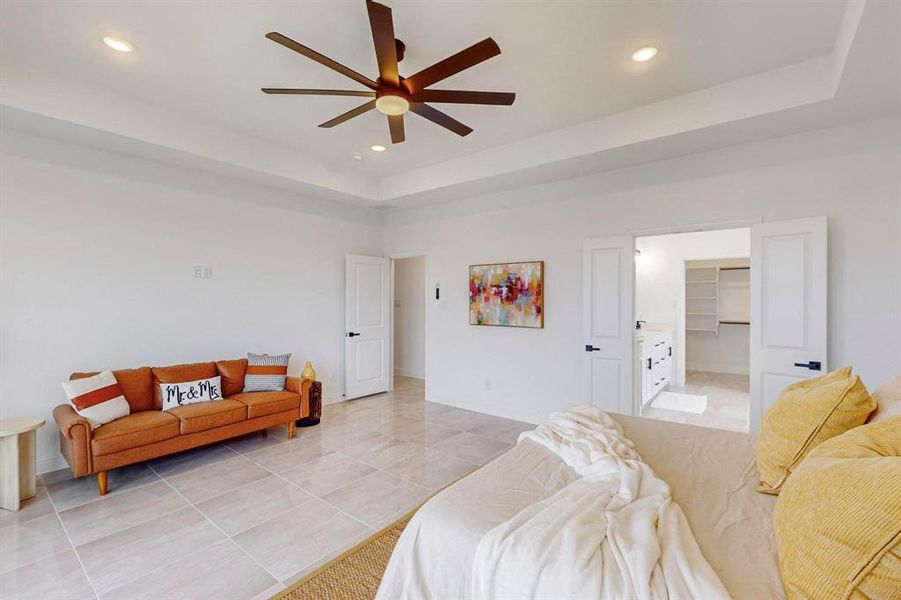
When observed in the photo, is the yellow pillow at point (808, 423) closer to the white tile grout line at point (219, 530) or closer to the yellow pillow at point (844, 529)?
the yellow pillow at point (844, 529)

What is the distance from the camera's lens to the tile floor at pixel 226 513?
208 centimetres

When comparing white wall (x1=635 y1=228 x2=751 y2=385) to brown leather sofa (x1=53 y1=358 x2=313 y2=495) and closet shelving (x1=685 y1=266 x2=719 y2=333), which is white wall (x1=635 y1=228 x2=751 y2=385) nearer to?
closet shelving (x1=685 y1=266 x2=719 y2=333)

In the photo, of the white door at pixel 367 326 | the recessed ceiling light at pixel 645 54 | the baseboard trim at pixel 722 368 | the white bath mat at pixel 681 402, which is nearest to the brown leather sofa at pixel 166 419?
the white door at pixel 367 326

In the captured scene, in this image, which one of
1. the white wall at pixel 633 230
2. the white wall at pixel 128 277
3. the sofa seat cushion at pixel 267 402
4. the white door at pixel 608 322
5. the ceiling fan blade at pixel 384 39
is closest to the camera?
the ceiling fan blade at pixel 384 39

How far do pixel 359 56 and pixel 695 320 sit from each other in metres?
7.75

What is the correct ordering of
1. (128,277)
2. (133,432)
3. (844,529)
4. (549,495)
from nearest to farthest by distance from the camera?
(844,529) → (549,495) → (133,432) → (128,277)

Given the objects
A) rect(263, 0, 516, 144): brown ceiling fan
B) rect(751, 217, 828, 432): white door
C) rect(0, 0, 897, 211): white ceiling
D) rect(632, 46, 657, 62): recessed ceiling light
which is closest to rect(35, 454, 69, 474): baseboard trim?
rect(0, 0, 897, 211): white ceiling

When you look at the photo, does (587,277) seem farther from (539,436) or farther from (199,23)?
(199,23)

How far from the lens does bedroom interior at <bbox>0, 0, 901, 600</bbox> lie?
4.48ft

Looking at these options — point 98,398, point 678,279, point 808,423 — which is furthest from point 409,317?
point 808,423

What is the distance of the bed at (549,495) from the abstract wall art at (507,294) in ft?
9.16

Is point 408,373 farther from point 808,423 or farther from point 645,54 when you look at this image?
point 808,423

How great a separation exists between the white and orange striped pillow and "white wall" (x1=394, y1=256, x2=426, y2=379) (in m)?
4.75

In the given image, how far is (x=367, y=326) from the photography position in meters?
5.93
